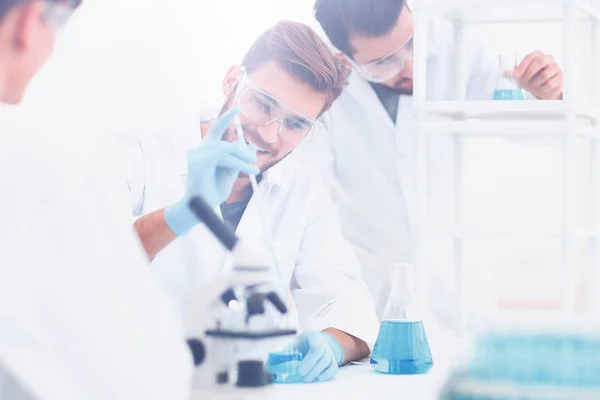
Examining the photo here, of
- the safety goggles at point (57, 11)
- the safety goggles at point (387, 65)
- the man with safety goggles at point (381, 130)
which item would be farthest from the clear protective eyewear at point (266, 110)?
the safety goggles at point (57, 11)

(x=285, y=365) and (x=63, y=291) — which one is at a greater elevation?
(x=63, y=291)

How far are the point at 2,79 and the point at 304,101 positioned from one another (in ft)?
2.80

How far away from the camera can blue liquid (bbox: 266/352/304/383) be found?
167cm

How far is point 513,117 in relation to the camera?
213 centimetres

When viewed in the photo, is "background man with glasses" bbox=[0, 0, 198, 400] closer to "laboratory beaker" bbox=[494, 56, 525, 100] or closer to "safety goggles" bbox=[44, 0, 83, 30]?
"safety goggles" bbox=[44, 0, 83, 30]

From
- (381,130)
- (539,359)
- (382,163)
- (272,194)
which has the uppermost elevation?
(381,130)

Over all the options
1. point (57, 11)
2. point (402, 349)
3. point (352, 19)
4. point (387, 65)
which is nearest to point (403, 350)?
point (402, 349)

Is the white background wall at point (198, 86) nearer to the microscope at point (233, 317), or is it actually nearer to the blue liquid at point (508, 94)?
the blue liquid at point (508, 94)

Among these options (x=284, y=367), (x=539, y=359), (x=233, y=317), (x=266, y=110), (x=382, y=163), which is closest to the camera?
(x=539, y=359)

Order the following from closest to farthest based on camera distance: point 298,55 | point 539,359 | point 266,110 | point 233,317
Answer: point 539,359 < point 233,317 < point 266,110 < point 298,55

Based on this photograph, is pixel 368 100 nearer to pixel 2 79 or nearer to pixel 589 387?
pixel 2 79

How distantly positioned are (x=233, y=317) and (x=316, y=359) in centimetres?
39

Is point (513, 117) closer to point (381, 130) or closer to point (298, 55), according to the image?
point (381, 130)

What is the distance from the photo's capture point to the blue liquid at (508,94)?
2.04 meters
